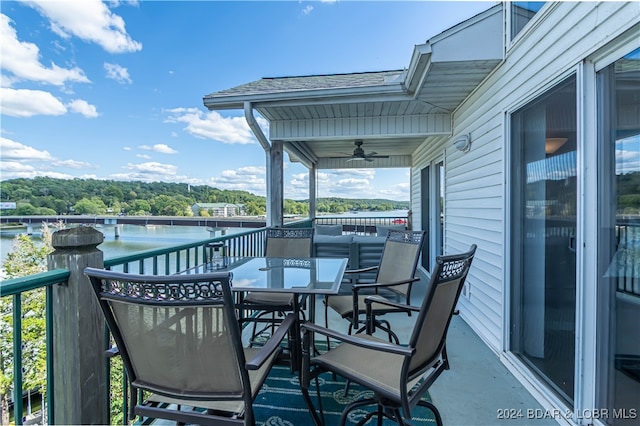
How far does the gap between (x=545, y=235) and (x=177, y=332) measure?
2420mm

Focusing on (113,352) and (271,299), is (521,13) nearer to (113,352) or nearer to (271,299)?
(271,299)

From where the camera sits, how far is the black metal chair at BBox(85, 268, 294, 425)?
44.9 inches

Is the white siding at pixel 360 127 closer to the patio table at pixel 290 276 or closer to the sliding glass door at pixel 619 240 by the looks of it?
the patio table at pixel 290 276

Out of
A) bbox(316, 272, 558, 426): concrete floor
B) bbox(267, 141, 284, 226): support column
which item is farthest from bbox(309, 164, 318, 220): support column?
bbox(316, 272, 558, 426): concrete floor

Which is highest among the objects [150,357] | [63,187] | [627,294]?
[63,187]

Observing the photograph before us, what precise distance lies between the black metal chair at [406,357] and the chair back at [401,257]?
3.69 feet

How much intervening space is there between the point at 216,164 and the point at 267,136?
21.3m

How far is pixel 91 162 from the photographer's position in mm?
22953

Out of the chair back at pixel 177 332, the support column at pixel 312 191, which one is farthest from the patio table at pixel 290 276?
the support column at pixel 312 191

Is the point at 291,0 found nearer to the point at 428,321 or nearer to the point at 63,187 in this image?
the point at 428,321

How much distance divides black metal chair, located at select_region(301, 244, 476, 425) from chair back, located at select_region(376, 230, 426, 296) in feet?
3.69

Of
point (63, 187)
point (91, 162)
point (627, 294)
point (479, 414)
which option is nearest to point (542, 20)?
point (627, 294)

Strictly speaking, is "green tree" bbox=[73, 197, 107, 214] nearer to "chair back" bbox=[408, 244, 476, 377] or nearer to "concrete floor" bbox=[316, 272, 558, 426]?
"concrete floor" bbox=[316, 272, 558, 426]

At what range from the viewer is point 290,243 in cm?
355
